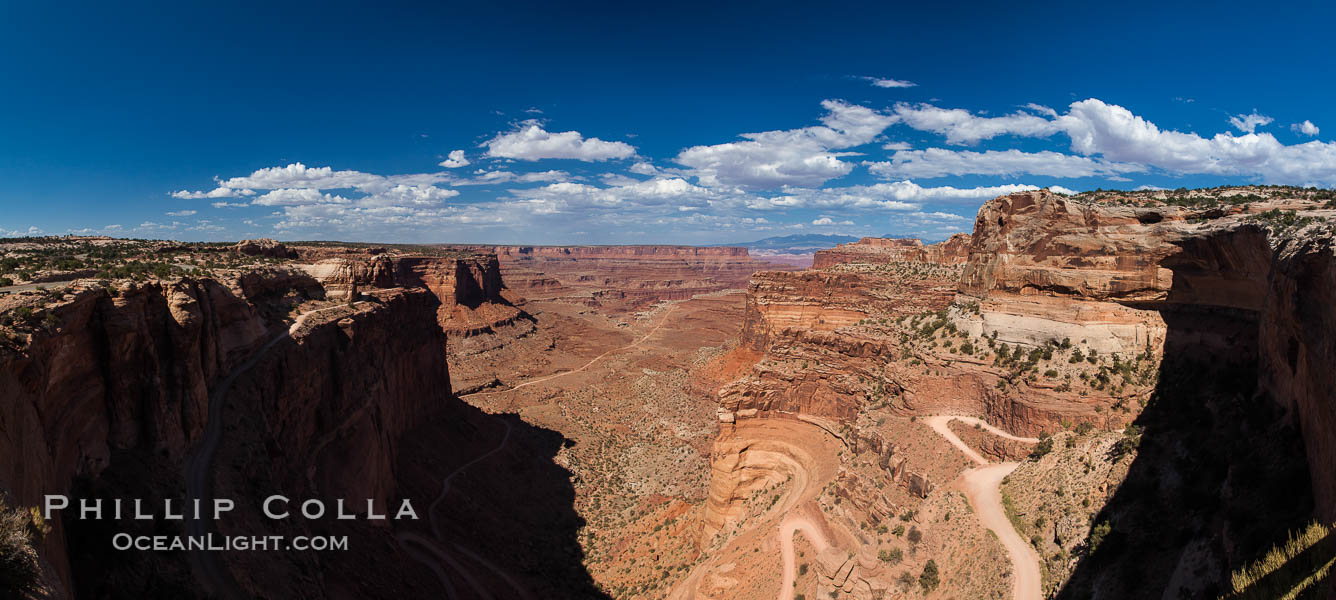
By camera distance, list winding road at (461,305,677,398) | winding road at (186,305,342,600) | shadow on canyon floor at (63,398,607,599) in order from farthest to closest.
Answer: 1. winding road at (461,305,677,398)
2. winding road at (186,305,342,600)
3. shadow on canyon floor at (63,398,607,599)

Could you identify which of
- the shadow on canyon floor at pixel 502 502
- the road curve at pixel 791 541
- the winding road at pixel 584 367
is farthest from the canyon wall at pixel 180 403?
the winding road at pixel 584 367

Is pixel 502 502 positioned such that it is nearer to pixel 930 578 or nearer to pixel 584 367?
pixel 930 578

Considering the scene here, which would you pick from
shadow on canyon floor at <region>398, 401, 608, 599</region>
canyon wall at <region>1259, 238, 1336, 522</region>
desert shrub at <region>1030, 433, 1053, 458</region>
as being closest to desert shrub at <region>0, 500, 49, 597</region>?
shadow on canyon floor at <region>398, 401, 608, 599</region>

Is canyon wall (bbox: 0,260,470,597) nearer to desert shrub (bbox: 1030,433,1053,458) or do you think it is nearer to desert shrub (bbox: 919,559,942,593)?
desert shrub (bbox: 919,559,942,593)

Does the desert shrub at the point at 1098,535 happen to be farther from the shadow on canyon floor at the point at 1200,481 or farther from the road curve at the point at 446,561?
the road curve at the point at 446,561

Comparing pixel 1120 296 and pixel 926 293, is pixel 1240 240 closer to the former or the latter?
pixel 1120 296

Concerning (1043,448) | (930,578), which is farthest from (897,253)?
(930,578)
